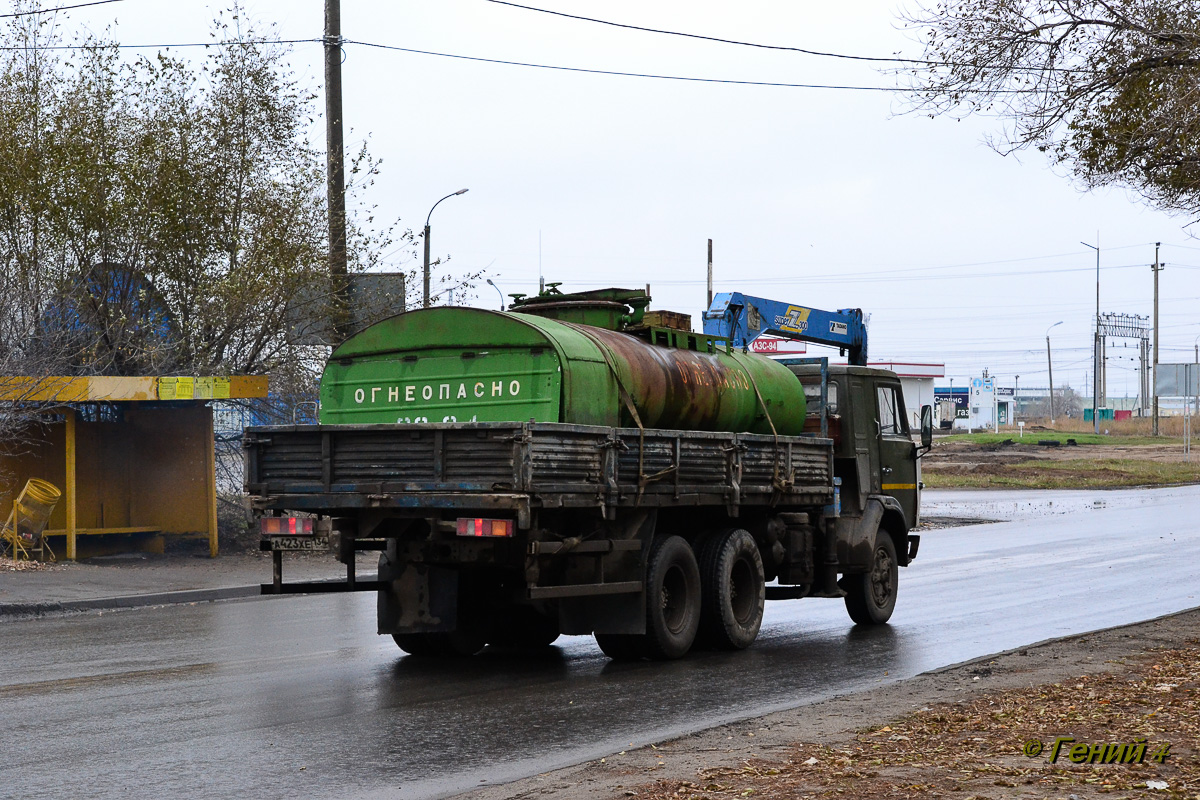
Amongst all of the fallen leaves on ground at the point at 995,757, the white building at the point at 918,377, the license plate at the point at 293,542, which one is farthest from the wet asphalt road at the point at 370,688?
the white building at the point at 918,377

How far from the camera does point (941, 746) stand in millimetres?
6809

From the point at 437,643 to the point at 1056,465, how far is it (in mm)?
48198

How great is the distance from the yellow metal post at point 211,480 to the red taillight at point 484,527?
11.7m

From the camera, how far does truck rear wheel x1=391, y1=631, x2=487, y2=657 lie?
11047 mm

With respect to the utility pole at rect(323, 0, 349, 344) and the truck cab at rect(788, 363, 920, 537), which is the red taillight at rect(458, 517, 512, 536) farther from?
the utility pole at rect(323, 0, 349, 344)

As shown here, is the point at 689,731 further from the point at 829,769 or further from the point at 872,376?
the point at 872,376

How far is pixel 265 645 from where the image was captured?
11.8m

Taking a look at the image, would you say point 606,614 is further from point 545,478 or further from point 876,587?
point 876,587

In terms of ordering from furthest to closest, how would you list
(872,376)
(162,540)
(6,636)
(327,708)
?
(162,540) → (872,376) → (6,636) → (327,708)

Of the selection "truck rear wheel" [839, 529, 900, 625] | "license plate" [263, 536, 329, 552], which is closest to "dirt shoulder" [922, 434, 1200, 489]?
"truck rear wheel" [839, 529, 900, 625]

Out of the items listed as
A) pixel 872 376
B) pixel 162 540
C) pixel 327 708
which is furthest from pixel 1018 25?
pixel 162 540

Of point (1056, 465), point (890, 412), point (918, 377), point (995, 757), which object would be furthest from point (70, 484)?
point (918, 377)

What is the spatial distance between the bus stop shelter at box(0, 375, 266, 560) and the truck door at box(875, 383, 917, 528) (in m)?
8.91

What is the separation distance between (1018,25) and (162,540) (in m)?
14.2
